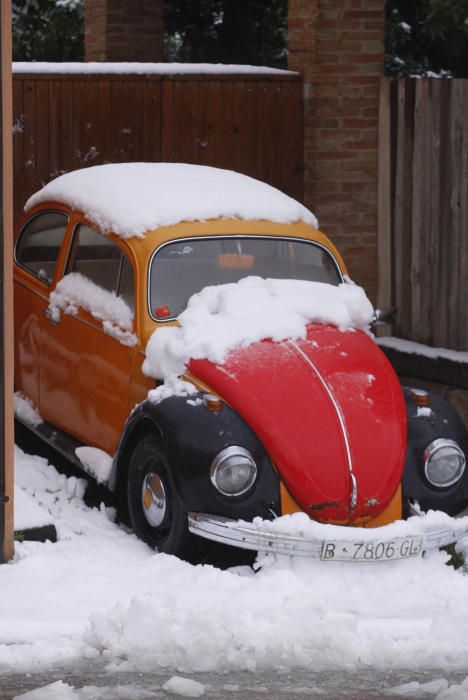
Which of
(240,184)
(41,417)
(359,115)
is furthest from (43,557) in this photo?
(359,115)

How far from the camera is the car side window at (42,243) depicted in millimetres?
8203

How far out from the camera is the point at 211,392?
658cm

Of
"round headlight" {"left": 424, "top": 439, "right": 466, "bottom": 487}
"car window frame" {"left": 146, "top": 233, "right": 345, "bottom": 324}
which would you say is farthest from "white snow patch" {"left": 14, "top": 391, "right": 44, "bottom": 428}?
"round headlight" {"left": 424, "top": 439, "right": 466, "bottom": 487}

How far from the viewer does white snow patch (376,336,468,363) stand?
9381mm

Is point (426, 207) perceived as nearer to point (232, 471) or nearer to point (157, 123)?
point (157, 123)

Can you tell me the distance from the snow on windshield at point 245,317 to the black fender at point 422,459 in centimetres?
72

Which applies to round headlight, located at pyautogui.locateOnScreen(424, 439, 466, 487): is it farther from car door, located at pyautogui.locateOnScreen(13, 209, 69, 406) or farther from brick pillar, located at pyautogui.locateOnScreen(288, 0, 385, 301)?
brick pillar, located at pyautogui.locateOnScreen(288, 0, 385, 301)

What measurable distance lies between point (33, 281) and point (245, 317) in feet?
6.44

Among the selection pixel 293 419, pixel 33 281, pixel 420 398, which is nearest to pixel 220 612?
pixel 293 419

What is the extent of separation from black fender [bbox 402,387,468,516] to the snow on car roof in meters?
1.58

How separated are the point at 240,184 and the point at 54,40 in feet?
36.1

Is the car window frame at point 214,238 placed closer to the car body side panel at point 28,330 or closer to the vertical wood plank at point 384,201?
the car body side panel at point 28,330

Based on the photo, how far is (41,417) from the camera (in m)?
8.16

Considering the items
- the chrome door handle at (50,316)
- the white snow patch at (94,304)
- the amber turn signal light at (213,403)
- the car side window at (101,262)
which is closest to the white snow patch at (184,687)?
the amber turn signal light at (213,403)
